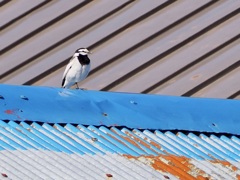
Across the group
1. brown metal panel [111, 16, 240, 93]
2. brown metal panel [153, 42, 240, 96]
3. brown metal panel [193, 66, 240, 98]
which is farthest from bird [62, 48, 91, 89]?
brown metal panel [193, 66, 240, 98]

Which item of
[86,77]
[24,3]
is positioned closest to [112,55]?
[86,77]

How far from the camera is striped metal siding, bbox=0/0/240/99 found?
960cm

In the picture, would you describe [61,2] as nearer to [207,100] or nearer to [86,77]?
[86,77]

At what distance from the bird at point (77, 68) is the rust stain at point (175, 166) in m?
2.86

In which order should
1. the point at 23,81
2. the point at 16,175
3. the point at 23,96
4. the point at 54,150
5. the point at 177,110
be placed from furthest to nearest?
1. the point at 23,81
2. the point at 177,110
3. the point at 23,96
4. the point at 54,150
5. the point at 16,175

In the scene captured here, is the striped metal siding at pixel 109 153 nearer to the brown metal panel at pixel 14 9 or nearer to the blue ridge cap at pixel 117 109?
the blue ridge cap at pixel 117 109

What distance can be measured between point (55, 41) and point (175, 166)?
12.0 feet

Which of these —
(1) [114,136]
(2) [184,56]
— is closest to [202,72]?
(2) [184,56]

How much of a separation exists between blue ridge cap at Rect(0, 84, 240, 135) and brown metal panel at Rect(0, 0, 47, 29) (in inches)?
99.9

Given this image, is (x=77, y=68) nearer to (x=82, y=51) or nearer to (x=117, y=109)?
(x=82, y=51)

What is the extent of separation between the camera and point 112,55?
9.74 metres

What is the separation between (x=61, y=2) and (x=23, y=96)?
3037 millimetres

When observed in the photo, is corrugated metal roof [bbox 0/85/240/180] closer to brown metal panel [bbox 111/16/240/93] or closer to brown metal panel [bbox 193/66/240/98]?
brown metal panel [bbox 193/66/240/98]

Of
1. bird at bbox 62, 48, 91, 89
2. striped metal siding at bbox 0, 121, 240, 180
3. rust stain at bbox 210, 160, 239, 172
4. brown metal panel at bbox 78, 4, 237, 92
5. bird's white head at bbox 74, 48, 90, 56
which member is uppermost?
brown metal panel at bbox 78, 4, 237, 92
